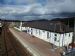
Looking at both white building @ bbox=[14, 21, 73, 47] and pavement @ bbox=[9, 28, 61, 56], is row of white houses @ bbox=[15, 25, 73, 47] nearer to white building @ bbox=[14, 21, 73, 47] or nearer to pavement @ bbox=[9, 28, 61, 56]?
→ white building @ bbox=[14, 21, 73, 47]

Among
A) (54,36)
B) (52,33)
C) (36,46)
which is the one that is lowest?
(36,46)

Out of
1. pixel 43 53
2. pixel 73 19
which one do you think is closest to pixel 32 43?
pixel 43 53

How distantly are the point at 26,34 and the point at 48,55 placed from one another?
9.01 ft

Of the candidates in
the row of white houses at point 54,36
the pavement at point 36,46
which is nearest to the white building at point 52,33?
the row of white houses at point 54,36

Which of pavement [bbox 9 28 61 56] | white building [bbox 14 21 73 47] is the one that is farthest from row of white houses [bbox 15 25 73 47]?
pavement [bbox 9 28 61 56]

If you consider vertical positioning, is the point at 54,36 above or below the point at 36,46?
above

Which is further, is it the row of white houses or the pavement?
the row of white houses

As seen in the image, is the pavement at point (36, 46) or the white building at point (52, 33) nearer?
the pavement at point (36, 46)

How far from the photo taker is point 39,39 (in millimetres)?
7980

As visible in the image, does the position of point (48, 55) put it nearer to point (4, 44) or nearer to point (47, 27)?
point (4, 44)

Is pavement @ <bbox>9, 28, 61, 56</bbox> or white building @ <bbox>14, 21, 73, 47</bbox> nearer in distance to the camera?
pavement @ <bbox>9, 28, 61, 56</bbox>

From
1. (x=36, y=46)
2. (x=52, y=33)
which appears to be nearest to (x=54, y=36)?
(x=52, y=33)

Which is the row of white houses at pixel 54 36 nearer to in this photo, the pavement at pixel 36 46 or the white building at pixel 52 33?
the white building at pixel 52 33

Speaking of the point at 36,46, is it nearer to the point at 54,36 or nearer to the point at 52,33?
the point at 54,36
